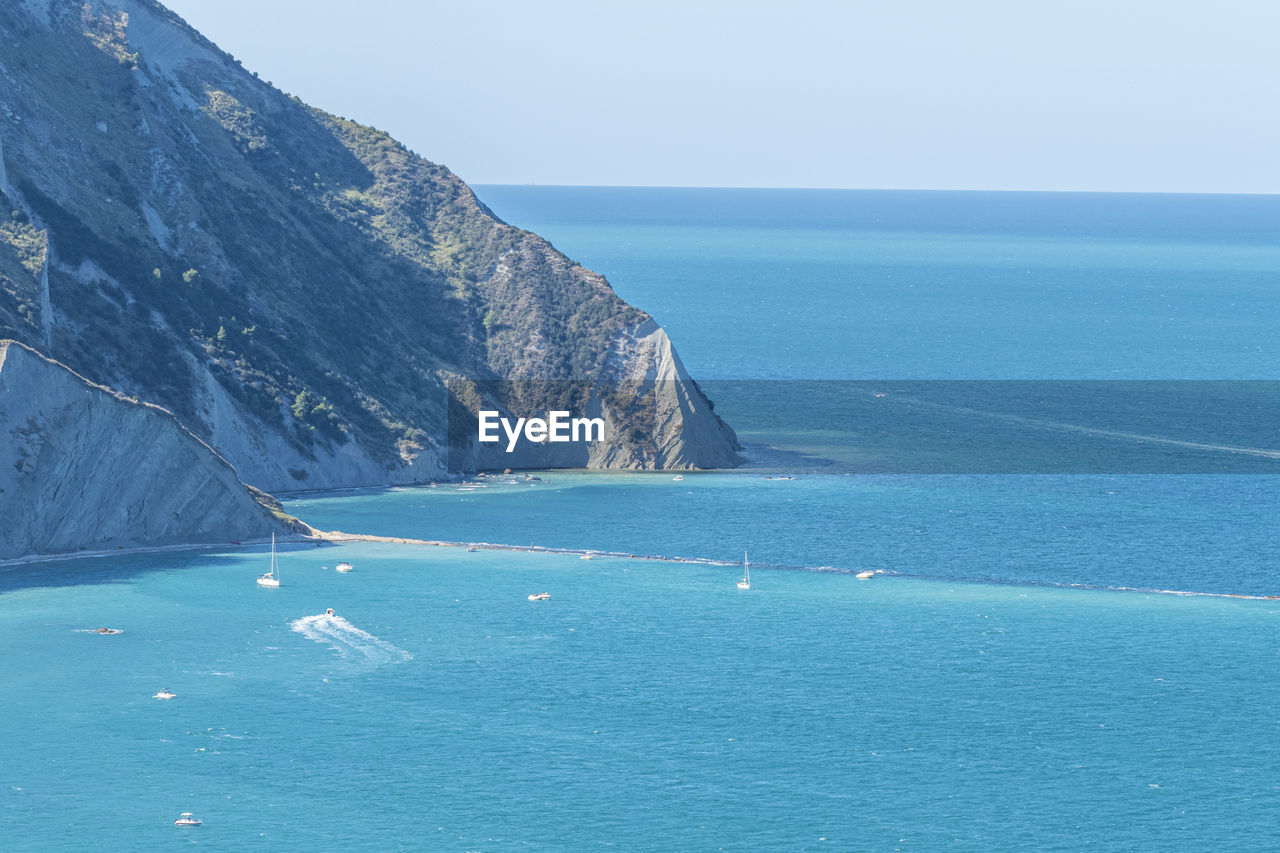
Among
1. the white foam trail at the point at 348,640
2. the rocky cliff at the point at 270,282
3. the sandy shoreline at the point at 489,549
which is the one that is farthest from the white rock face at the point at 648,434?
the white foam trail at the point at 348,640

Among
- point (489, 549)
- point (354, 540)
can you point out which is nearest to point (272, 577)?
point (354, 540)

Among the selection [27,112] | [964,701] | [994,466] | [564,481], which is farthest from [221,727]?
[994,466]

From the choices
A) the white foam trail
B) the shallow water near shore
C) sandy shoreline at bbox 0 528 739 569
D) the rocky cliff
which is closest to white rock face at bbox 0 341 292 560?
sandy shoreline at bbox 0 528 739 569

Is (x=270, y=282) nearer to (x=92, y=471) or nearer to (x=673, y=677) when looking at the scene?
(x=92, y=471)

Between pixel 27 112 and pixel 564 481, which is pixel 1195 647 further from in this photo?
pixel 27 112

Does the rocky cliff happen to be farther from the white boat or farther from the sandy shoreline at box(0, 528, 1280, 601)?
the white boat

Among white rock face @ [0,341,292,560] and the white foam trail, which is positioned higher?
white rock face @ [0,341,292,560]

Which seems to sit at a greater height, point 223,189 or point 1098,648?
point 223,189
